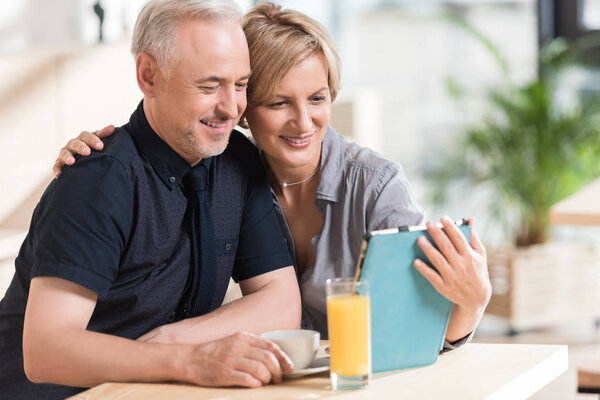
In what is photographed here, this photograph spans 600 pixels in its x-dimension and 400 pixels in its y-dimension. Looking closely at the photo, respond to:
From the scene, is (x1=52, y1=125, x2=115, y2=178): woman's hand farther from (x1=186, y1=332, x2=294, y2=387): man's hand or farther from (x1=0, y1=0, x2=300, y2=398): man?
(x1=186, y1=332, x2=294, y2=387): man's hand

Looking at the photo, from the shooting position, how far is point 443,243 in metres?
1.50

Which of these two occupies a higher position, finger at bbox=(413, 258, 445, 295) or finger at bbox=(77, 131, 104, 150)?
finger at bbox=(77, 131, 104, 150)

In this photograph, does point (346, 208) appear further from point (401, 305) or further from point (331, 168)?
point (401, 305)

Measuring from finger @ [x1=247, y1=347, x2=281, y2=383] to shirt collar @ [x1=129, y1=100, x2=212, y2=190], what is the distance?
1.57 feet

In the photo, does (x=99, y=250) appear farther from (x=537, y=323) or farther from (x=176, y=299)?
(x=537, y=323)

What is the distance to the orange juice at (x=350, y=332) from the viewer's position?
4.57ft

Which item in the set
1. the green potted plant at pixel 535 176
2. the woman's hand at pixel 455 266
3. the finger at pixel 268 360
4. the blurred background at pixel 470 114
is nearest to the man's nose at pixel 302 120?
the woman's hand at pixel 455 266

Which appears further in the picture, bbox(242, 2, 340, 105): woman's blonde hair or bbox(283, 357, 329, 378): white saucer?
bbox(242, 2, 340, 105): woman's blonde hair

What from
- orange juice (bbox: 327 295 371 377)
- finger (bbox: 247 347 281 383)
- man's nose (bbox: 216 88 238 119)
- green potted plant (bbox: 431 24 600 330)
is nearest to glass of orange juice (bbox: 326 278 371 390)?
orange juice (bbox: 327 295 371 377)

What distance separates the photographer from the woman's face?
1.91m

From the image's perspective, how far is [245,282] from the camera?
197cm

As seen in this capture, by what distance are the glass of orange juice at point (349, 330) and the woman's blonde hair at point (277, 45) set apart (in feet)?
2.09

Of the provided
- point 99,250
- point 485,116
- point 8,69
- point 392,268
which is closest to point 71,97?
point 8,69

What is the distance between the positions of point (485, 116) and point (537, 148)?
34 centimetres
